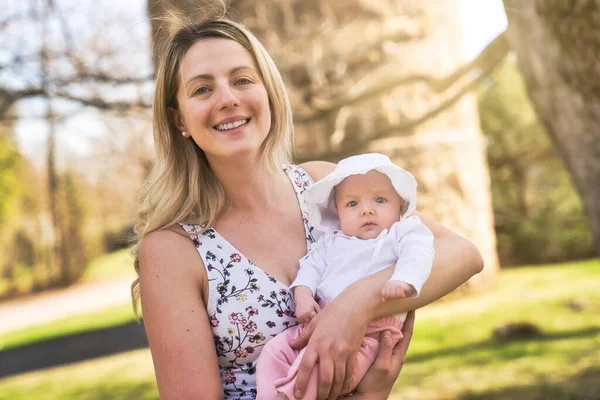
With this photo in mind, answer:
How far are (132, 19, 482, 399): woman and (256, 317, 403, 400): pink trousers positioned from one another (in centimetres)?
2

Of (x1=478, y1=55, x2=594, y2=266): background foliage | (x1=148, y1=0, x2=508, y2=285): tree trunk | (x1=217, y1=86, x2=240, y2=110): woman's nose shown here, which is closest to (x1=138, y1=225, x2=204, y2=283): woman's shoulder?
(x1=217, y1=86, x2=240, y2=110): woman's nose

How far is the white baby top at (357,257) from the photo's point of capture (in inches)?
71.7

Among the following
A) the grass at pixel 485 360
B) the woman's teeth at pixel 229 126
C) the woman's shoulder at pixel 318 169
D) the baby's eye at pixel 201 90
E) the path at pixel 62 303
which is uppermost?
the baby's eye at pixel 201 90

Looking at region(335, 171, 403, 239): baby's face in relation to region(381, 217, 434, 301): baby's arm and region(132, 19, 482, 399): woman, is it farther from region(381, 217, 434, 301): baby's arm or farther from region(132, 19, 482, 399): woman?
region(132, 19, 482, 399): woman

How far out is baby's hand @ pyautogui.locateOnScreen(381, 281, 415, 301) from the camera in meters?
1.65

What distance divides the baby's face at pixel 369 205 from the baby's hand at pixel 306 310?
27cm

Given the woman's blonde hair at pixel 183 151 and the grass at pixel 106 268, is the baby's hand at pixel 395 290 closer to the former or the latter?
the woman's blonde hair at pixel 183 151

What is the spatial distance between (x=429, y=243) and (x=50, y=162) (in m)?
11.2

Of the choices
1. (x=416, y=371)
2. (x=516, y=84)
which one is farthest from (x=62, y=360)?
(x=516, y=84)

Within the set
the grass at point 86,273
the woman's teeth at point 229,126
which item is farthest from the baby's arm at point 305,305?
the grass at point 86,273

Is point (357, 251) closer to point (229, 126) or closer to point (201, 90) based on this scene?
point (229, 126)

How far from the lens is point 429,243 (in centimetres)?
182

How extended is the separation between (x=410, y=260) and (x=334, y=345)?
0.29 meters

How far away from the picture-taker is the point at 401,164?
731 centimetres
